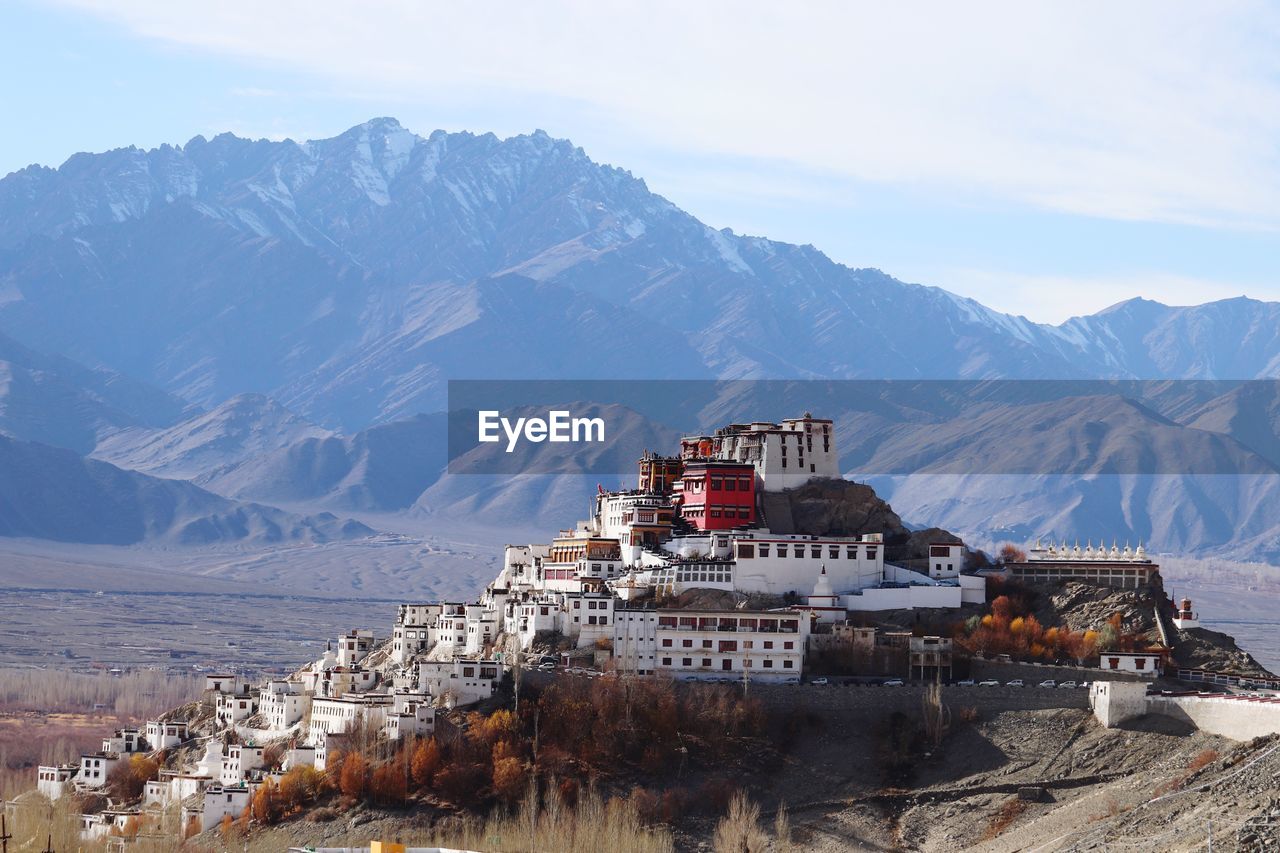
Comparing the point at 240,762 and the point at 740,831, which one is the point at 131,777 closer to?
the point at 240,762

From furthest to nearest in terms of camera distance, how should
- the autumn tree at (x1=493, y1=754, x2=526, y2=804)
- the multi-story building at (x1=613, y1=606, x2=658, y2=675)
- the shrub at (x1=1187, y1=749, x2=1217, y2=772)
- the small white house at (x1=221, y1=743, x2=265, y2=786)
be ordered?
the small white house at (x1=221, y1=743, x2=265, y2=786), the multi-story building at (x1=613, y1=606, x2=658, y2=675), the autumn tree at (x1=493, y1=754, x2=526, y2=804), the shrub at (x1=1187, y1=749, x2=1217, y2=772)

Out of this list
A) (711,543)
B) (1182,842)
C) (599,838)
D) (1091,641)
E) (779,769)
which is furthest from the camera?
(711,543)

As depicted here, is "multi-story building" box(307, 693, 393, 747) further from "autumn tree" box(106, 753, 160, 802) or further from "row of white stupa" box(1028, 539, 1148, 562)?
"row of white stupa" box(1028, 539, 1148, 562)

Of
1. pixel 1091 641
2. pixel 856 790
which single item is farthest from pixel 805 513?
pixel 856 790

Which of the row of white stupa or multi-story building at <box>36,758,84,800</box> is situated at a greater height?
the row of white stupa

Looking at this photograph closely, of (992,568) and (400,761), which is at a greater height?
(992,568)

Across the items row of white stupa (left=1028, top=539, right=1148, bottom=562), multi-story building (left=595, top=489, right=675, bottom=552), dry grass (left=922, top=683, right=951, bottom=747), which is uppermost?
multi-story building (left=595, top=489, right=675, bottom=552)

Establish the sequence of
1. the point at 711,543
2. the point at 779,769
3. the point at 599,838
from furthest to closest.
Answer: the point at 711,543 < the point at 779,769 < the point at 599,838

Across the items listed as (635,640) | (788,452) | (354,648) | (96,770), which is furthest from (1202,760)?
(96,770)

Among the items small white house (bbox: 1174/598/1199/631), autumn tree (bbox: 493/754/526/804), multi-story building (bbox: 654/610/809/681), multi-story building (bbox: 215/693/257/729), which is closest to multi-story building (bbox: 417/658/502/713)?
autumn tree (bbox: 493/754/526/804)

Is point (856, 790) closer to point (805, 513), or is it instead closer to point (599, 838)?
point (599, 838)
